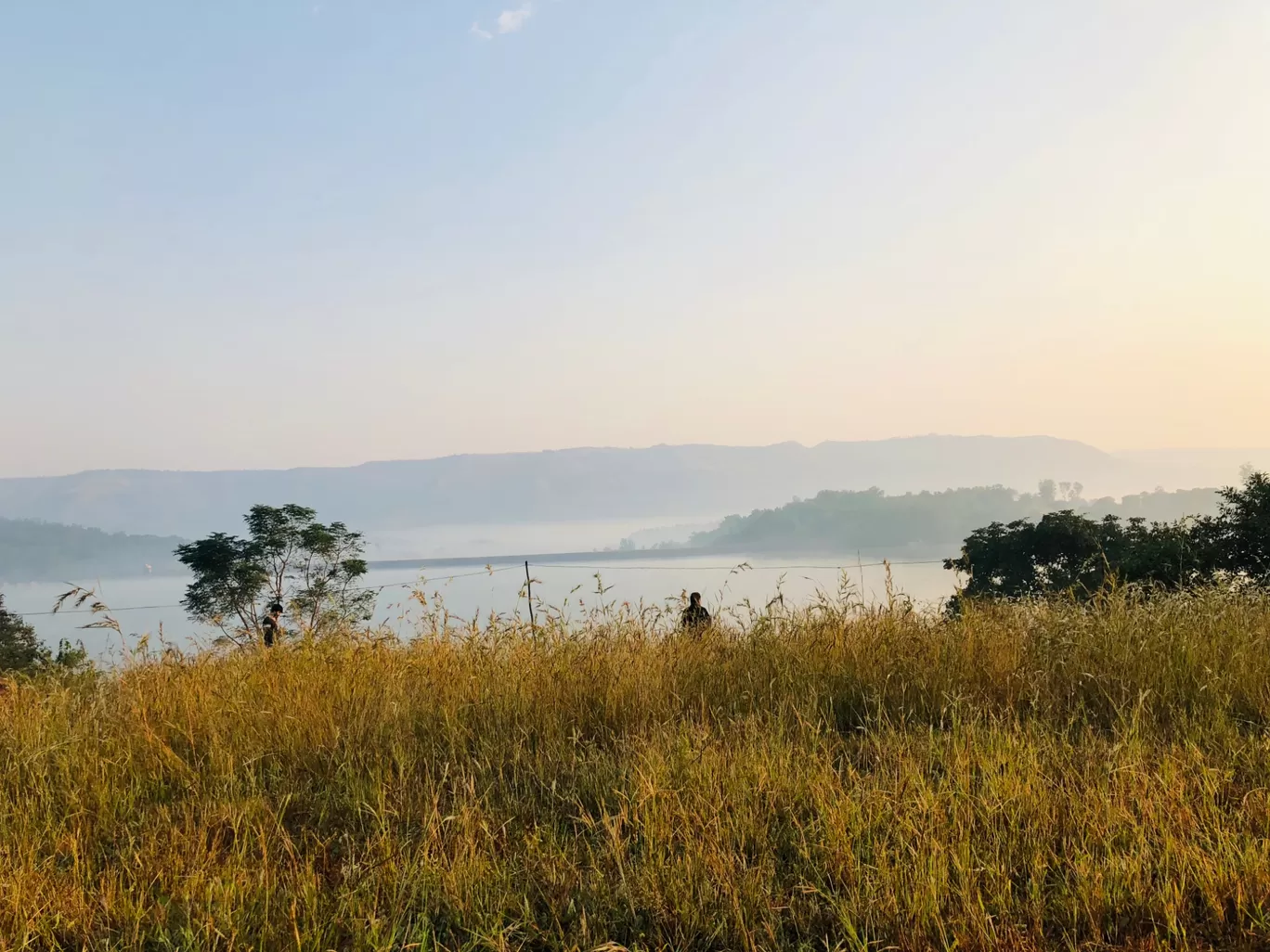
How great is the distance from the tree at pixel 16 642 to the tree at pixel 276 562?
8394 mm

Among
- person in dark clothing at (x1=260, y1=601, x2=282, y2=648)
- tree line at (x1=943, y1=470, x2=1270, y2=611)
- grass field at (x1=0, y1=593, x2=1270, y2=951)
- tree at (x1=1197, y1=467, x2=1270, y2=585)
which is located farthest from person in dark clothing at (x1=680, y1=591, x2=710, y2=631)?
tree at (x1=1197, y1=467, x2=1270, y2=585)

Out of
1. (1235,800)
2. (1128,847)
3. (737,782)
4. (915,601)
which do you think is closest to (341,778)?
(737,782)

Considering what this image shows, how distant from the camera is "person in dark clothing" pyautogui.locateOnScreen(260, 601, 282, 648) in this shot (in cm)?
592

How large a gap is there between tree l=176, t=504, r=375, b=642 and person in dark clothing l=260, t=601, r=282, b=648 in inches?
1338

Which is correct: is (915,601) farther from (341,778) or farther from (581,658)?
(341,778)

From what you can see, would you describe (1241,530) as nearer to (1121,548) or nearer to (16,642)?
(1121,548)

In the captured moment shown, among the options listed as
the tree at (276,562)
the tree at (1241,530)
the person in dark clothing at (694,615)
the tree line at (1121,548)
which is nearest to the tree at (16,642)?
the tree at (276,562)

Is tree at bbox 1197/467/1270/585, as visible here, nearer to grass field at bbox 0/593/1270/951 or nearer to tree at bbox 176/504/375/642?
grass field at bbox 0/593/1270/951

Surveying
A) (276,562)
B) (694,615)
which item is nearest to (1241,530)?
(694,615)

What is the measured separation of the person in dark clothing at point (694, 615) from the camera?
6324mm

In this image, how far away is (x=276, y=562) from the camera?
41.9 metres

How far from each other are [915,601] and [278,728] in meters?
4.49

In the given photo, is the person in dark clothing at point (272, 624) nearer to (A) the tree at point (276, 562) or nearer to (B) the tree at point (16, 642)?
(B) the tree at point (16, 642)

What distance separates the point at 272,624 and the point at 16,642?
30257 mm
